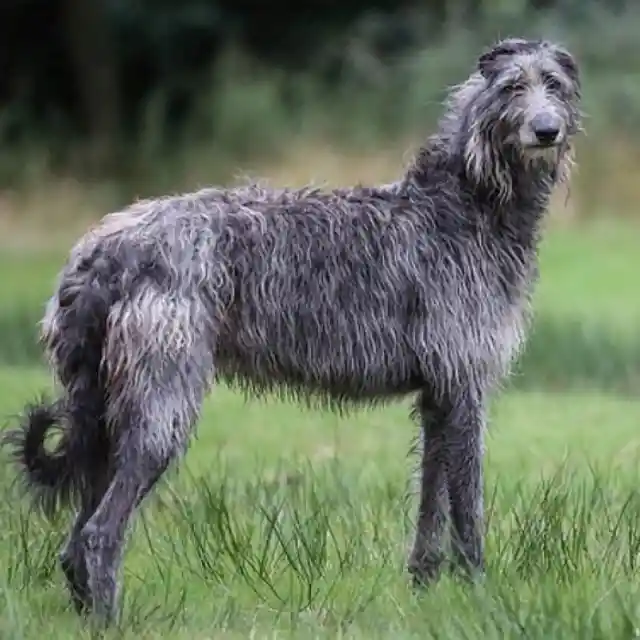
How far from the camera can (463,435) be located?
671 cm

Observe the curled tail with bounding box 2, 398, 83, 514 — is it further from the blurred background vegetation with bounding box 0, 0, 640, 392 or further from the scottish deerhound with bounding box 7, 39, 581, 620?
the blurred background vegetation with bounding box 0, 0, 640, 392

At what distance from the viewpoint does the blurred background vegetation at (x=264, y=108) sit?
707 inches

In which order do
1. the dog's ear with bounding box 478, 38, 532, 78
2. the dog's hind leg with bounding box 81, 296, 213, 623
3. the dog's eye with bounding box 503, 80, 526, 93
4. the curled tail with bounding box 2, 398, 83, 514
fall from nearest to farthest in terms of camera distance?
1. the dog's hind leg with bounding box 81, 296, 213, 623
2. the curled tail with bounding box 2, 398, 83, 514
3. the dog's eye with bounding box 503, 80, 526, 93
4. the dog's ear with bounding box 478, 38, 532, 78

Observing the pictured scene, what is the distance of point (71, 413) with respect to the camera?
20.7 feet

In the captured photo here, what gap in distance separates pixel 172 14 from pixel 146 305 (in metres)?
21.0

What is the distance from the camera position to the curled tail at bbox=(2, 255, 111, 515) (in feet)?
20.2

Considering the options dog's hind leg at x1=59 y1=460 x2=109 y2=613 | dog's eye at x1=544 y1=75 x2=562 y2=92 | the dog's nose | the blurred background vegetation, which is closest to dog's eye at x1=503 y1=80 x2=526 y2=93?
dog's eye at x1=544 y1=75 x2=562 y2=92

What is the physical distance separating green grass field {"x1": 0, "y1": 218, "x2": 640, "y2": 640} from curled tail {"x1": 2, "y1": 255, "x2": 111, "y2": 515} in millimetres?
381

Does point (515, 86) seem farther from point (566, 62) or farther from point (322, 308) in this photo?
point (322, 308)

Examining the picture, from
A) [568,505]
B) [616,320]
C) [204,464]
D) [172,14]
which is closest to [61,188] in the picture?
[172,14]

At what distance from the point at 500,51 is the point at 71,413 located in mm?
2482

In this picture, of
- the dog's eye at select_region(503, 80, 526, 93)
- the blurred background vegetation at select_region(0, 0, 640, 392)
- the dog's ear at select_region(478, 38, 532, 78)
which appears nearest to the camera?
the dog's eye at select_region(503, 80, 526, 93)

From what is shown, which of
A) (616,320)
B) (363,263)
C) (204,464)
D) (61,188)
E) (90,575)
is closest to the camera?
(90,575)

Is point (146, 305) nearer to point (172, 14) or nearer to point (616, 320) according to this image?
point (616, 320)
